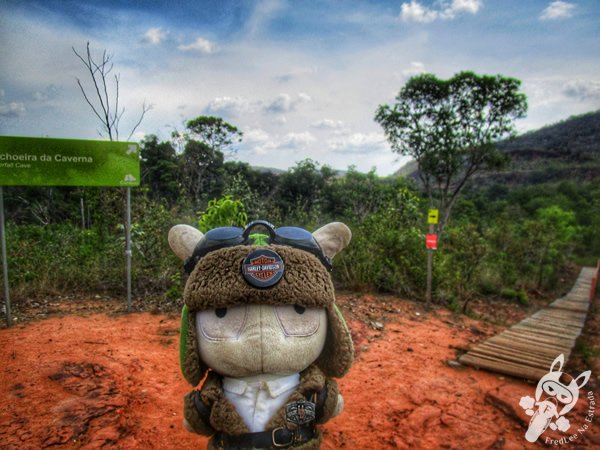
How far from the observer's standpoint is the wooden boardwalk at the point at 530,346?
13.8ft

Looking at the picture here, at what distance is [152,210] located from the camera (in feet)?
23.0

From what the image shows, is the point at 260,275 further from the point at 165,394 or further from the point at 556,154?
the point at 556,154

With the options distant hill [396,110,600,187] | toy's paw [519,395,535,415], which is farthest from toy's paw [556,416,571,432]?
distant hill [396,110,600,187]

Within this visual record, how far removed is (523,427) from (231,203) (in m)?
3.65

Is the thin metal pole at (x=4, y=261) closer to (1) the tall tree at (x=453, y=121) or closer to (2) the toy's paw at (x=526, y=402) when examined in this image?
(2) the toy's paw at (x=526, y=402)

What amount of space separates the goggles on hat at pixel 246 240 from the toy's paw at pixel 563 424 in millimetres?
2956

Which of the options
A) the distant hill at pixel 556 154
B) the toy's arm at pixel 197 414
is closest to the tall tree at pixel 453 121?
the toy's arm at pixel 197 414

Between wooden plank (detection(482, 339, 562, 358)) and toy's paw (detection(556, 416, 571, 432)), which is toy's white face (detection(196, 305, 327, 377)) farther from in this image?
wooden plank (detection(482, 339, 562, 358))

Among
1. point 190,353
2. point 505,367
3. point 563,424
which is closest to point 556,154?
point 505,367

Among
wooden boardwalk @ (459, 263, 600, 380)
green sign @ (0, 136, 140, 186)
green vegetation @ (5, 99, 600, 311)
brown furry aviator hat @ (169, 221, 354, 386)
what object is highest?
green sign @ (0, 136, 140, 186)

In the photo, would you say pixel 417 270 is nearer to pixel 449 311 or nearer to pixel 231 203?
pixel 449 311

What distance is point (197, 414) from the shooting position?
168 cm

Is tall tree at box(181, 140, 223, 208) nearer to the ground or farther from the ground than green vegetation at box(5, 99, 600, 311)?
farther from the ground

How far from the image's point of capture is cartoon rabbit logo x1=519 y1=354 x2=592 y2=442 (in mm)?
3160
